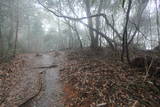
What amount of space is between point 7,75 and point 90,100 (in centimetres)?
494

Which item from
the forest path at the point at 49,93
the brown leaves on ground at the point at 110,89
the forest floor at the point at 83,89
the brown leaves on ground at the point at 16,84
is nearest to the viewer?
the brown leaves on ground at the point at 110,89

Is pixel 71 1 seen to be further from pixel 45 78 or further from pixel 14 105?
pixel 14 105

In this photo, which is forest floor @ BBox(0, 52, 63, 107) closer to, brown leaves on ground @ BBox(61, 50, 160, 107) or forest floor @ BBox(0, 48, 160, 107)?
forest floor @ BBox(0, 48, 160, 107)

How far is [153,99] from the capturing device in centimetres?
458

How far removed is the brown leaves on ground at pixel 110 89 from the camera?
14.8 ft

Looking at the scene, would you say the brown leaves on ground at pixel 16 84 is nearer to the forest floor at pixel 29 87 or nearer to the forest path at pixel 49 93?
the forest floor at pixel 29 87

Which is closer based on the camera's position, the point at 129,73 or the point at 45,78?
the point at 129,73

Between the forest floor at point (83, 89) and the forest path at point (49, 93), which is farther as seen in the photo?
the forest path at point (49, 93)

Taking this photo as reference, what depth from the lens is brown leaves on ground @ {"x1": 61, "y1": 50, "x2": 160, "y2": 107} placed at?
4.52 meters

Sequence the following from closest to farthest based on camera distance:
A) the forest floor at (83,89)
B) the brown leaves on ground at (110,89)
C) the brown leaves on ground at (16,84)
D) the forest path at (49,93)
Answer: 1. the brown leaves on ground at (110,89)
2. the forest floor at (83,89)
3. the forest path at (49,93)
4. the brown leaves on ground at (16,84)

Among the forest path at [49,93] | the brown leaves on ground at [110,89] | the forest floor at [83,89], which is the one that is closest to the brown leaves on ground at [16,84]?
the forest floor at [83,89]

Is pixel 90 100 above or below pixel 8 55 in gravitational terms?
below

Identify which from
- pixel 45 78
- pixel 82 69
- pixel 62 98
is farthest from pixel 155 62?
pixel 45 78

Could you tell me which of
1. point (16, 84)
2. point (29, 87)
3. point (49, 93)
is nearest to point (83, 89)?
point (49, 93)
